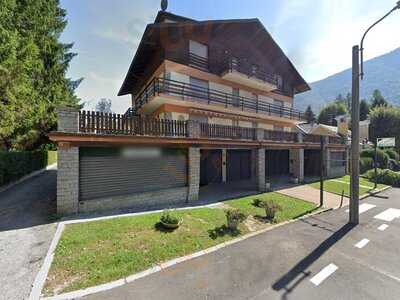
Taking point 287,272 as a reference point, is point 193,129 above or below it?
above

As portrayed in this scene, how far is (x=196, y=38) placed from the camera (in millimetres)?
17516

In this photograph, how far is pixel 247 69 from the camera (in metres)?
21.3

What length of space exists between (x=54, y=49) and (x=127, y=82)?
689 cm

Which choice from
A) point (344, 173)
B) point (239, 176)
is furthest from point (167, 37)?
point (344, 173)

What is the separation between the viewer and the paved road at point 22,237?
4594 mm

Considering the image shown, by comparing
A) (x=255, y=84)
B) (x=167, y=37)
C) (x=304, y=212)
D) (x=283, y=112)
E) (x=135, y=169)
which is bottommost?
(x=304, y=212)

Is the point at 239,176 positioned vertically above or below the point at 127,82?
below

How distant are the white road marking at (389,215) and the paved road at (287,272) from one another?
2.60 metres

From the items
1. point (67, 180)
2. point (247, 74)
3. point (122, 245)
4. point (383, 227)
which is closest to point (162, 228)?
point (122, 245)

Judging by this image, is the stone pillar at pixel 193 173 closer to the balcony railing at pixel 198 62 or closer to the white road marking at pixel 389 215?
the balcony railing at pixel 198 62

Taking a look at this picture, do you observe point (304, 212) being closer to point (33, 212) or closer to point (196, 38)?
point (33, 212)

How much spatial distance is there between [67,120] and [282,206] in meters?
11.3

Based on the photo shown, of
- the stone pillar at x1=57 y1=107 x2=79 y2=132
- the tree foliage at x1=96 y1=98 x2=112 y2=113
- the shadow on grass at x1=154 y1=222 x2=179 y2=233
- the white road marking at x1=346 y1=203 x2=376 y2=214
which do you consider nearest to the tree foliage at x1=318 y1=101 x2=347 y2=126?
the white road marking at x1=346 y1=203 x2=376 y2=214

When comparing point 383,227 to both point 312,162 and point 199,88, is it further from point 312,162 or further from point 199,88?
point 312,162
